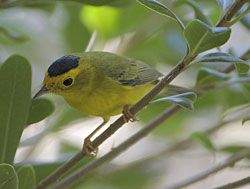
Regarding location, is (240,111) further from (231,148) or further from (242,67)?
(242,67)

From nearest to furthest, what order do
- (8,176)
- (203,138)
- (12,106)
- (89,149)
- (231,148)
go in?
(8,176) < (12,106) < (89,149) < (203,138) < (231,148)

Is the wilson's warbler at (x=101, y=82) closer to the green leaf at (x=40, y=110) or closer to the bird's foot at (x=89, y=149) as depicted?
the bird's foot at (x=89, y=149)

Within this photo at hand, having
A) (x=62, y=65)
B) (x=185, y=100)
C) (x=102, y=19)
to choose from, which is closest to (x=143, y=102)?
(x=185, y=100)

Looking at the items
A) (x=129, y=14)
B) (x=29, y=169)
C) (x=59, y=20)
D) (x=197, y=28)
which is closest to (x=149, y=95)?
(x=197, y=28)

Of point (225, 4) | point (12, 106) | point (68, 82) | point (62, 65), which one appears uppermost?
point (225, 4)

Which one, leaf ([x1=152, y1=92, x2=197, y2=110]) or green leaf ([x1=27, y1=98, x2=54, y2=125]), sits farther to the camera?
green leaf ([x1=27, y1=98, x2=54, y2=125])

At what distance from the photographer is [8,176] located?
1.17 meters

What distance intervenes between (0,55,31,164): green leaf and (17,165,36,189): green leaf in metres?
0.15

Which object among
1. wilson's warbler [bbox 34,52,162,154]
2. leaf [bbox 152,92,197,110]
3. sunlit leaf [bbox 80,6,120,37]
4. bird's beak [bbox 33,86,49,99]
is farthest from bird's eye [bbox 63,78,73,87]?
leaf [bbox 152,92,197,110]

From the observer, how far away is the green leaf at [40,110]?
1.46 m

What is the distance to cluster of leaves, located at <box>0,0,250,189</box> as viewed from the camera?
47.5 inches

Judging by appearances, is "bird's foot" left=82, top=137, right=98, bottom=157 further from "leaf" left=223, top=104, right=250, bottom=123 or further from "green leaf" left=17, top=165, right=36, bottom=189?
"leaf" left=223, top=104, right=250, bottom=123

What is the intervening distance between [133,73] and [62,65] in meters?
0.37

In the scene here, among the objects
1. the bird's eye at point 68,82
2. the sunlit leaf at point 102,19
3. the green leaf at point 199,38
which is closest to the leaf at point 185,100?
the green leaf at point 199,38
